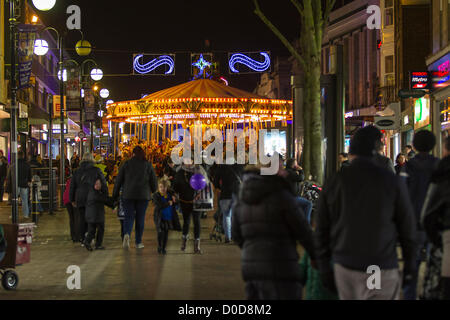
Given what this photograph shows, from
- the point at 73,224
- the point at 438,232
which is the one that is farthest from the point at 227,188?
the point at 438,232

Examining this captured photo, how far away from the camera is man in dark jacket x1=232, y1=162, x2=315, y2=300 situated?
16.9 feet

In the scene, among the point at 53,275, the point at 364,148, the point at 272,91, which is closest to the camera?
the point at 364,148

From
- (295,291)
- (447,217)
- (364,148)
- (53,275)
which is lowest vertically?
(53,275)

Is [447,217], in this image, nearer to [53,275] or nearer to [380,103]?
[53,275]

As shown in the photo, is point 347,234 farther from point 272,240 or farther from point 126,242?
point 126,242

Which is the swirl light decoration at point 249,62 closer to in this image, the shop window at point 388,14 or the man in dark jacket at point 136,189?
the man in dark jacket at point 136,189

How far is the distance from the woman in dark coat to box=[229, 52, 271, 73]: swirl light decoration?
1928cm

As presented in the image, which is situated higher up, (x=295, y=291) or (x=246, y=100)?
(x=246, y=100)

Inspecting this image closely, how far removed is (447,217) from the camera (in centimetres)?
566

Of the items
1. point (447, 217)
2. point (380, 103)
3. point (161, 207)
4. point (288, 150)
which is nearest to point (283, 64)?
point (380, 103)

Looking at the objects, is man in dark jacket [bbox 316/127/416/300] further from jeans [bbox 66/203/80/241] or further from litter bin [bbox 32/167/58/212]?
litter bin [bbox 32/167/58/212]

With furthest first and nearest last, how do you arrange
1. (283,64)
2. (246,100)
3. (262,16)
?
(283,64)
(246,100)
(262,16)

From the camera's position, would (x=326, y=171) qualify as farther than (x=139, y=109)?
No

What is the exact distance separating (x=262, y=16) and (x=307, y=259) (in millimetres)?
14747
